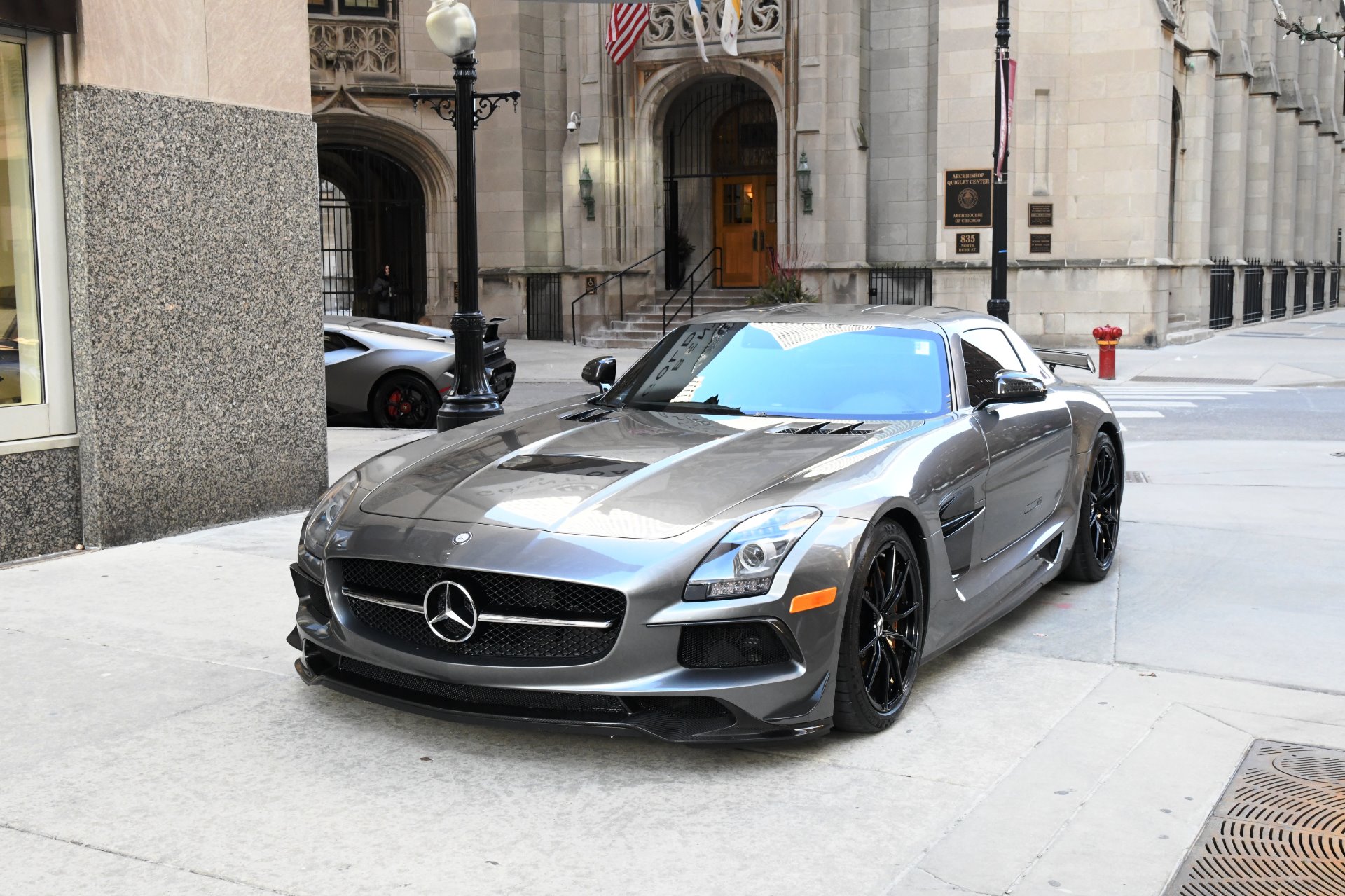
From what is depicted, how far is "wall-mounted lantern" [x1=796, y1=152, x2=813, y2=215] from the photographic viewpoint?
2830 cm

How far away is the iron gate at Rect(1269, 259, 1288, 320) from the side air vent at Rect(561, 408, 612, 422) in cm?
3728

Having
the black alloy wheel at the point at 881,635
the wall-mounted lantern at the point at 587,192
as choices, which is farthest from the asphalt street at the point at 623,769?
the wall-mounted lantern at the point at 587,192

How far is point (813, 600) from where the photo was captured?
14.4ft

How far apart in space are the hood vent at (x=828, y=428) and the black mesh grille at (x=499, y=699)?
158 cm

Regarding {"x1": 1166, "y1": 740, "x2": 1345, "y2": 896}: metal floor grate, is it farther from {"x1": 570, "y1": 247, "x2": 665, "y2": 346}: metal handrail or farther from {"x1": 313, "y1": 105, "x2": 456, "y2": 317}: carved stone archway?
{"x1": 313, "y1": 105, "x2": 456, "y2": 317}: carved stone archway

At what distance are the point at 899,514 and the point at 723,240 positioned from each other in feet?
92.3

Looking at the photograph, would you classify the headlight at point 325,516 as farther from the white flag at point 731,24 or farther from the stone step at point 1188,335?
the stone step at point 1188,335

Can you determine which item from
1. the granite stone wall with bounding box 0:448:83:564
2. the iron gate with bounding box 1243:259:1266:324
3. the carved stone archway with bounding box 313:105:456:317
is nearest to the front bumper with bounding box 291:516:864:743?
the granite stone wall with bounding box 0:448:83:564

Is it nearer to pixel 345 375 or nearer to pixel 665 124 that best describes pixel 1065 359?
pixel 345 375

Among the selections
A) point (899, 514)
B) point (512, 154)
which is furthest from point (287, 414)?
point (512, 154)

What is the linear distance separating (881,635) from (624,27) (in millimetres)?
24986

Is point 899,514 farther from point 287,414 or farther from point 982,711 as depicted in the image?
point 287,414

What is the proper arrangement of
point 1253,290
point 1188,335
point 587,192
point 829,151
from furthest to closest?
point 1253,290, point 587,192, point 1188,335, point 829,151

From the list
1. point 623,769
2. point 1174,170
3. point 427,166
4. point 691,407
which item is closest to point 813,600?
point 623,769
